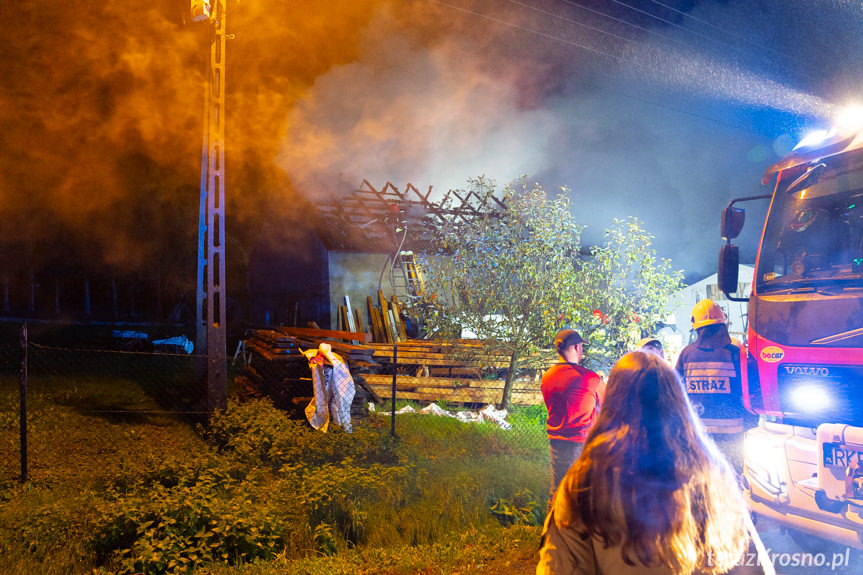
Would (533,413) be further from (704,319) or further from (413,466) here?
(704,319)

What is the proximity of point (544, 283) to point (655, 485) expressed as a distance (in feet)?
29.4

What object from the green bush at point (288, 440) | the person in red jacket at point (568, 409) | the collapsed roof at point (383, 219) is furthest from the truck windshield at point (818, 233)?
the collapsed roof at point (383, 219)

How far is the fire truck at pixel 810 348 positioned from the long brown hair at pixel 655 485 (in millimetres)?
2812

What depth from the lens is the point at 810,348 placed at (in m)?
4.30

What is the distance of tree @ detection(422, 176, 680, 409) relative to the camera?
10.4 meters

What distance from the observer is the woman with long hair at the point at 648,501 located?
1598 millimetres

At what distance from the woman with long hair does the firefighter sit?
11.7 ft

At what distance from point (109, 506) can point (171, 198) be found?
79.3 feet

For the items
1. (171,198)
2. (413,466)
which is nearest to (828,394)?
(413,466)

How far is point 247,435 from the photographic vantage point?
761 centimetres

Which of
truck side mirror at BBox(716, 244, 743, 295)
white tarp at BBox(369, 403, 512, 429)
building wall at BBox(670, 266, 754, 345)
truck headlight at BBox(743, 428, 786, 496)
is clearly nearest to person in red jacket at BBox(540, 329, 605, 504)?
truck headlight at BBox(743, 428, 786, 496)

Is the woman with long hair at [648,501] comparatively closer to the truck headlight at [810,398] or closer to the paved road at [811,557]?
the truck headlight at [810,398]

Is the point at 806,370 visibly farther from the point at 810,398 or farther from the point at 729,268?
the point at 729,268

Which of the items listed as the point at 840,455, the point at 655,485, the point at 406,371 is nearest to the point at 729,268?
the point at 840,455
